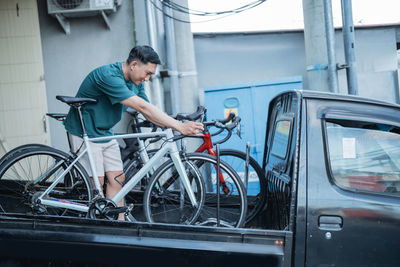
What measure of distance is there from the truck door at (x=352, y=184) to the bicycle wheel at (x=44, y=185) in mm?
1820

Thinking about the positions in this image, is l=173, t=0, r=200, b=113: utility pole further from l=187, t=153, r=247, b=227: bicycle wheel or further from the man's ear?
the man's ear

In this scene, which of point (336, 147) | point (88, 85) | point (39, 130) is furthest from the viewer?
point (39, 130)

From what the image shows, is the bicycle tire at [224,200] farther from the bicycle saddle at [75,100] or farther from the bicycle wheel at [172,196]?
the bicycle saddle at [75,100]

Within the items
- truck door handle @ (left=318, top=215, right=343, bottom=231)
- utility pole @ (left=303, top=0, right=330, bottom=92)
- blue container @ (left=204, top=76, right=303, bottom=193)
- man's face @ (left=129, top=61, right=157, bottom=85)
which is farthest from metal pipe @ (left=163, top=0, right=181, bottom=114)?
truck door handle @ (left=318, top=215, right=343, bottom=231)

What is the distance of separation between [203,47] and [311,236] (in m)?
7.08

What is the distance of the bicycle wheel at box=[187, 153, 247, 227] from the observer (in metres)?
2.99

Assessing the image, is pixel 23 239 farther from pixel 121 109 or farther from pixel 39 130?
pixel 39 130

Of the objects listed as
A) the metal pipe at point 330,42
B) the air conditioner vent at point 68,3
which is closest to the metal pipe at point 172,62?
the air conditioner vent at point 68,3

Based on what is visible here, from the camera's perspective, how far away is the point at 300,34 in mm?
8727

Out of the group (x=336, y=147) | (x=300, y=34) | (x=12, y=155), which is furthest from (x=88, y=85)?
(x=300, y=34)

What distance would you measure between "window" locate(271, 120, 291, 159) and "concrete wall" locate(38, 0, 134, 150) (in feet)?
11.2

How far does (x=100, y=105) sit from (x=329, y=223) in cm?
203

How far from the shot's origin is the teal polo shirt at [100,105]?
3078 mm

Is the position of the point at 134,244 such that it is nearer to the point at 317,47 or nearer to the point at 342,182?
the point at 342,182
